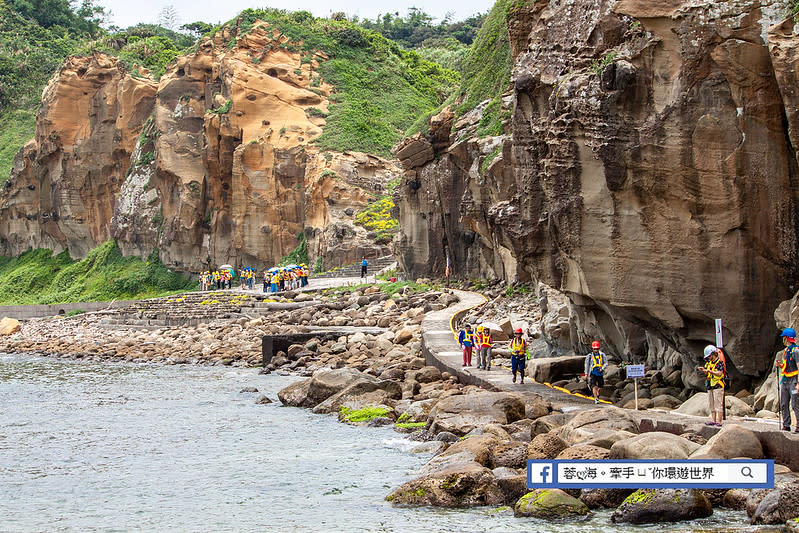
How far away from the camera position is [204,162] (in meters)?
59.6

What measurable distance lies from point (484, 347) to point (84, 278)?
177ft

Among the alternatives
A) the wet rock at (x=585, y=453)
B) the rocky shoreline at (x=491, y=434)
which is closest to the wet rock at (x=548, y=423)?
the rocky shoreline at (x=491, y=434)

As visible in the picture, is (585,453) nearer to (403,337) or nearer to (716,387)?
(716,387)

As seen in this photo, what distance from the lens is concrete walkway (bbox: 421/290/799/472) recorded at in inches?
418

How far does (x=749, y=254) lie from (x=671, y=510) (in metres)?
5.66

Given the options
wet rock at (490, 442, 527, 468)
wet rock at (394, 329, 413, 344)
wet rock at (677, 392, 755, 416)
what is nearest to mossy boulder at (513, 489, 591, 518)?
wet rock at (490, 442, 527, 468)

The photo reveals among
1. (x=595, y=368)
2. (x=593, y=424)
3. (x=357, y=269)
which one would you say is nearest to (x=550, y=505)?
(x=593, y=424)

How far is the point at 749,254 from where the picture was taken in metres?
14.2

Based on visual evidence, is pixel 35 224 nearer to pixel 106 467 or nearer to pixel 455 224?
pixel 455 224

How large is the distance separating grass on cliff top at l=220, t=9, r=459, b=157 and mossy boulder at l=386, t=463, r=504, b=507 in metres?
44.8

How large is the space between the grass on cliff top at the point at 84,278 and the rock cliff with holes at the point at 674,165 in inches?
1776

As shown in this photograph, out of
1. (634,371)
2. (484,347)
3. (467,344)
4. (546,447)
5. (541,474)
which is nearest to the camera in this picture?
(541,474)

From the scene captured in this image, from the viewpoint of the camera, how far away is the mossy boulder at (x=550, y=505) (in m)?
10.4

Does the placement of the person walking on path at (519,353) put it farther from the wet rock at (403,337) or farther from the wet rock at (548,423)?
the wet rock at (403,337)
